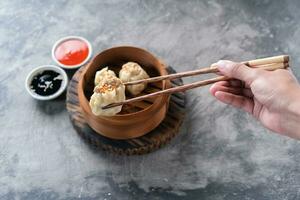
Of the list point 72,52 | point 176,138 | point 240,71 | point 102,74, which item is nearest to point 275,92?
point 240,71

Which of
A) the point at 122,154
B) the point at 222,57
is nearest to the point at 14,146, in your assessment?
the point at 122,154

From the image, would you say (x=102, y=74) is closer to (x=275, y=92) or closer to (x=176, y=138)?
(x=176, y=138)

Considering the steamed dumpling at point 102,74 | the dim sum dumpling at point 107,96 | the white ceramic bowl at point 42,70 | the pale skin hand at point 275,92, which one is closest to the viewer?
the pale skin hand at point 275,92

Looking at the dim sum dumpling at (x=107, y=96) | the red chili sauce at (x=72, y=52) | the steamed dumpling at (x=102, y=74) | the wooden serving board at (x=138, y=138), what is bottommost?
the wooden serving board at (x=138, y=138)

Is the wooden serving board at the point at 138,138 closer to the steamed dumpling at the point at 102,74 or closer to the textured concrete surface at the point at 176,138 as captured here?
the textured concrete surface at the point at 176,138

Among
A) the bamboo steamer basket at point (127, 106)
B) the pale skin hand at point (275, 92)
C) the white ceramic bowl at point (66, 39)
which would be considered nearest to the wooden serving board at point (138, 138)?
the bamboo steamer basket at point (127, 106)

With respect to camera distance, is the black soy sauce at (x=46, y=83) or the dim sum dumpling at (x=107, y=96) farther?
the black soy sauce at (x=46, y=83)
